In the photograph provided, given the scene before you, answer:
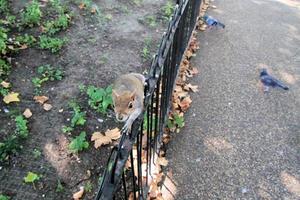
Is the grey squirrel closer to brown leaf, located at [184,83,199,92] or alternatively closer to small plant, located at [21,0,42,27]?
brown leaf, located at [184,83,199,92]

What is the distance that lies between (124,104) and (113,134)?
45.0 inches

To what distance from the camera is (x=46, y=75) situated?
164 inches

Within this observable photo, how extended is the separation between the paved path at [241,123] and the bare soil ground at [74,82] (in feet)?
2.49

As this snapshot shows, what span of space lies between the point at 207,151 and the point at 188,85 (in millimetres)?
1014

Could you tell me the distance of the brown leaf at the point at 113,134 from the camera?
345 cm

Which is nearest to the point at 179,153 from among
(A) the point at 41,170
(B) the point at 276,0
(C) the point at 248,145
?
(C) the point at 248,145

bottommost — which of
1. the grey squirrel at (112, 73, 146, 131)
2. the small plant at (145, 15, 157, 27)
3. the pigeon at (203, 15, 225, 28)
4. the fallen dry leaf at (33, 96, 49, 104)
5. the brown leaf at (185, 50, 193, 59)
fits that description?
the fallen dry leaf at (33, 96, 49, 104)

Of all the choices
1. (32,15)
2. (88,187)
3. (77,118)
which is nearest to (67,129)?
(77,118)

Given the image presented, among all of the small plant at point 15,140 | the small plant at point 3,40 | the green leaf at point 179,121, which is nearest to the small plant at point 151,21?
the small plant at point 3,40

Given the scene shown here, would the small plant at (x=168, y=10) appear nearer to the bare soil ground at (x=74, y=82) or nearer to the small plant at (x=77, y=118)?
the bare soil ground at (x=74, y=82)

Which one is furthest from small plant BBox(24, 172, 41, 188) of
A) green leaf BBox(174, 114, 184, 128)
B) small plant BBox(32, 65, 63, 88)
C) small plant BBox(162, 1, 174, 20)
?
small plant BBox(162, 1, 174, 20)

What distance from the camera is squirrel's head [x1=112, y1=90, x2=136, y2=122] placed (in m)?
2.38

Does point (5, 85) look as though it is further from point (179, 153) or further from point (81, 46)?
point (179, 153)

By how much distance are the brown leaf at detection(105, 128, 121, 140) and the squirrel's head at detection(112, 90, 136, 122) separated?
106 centimetres
